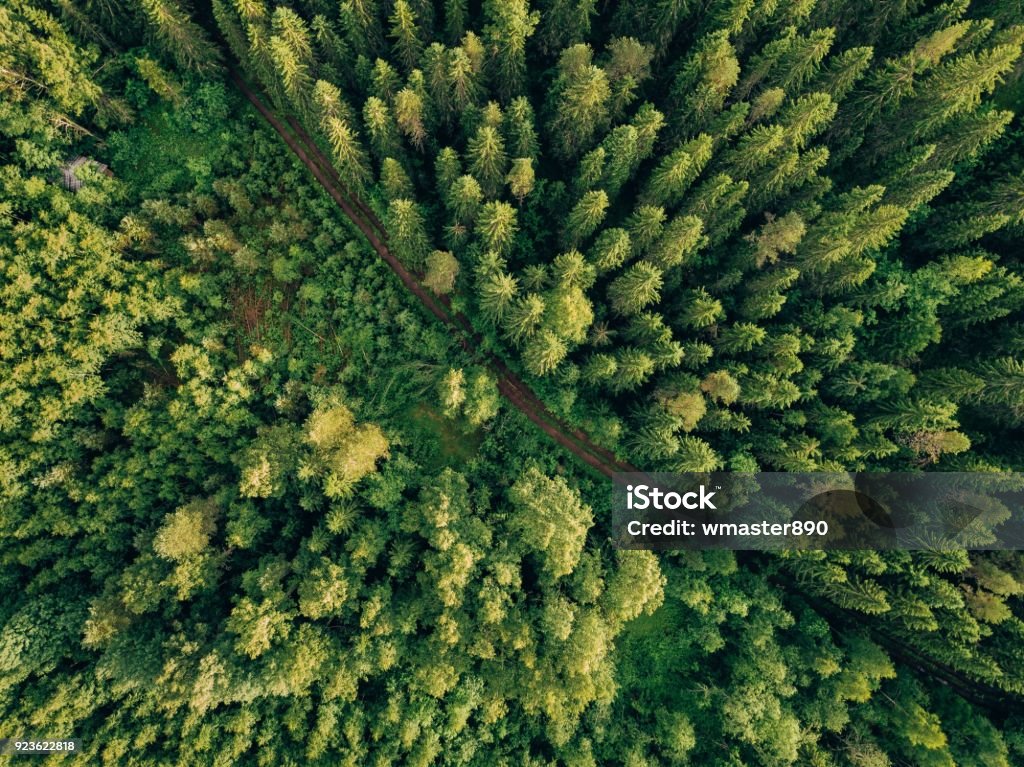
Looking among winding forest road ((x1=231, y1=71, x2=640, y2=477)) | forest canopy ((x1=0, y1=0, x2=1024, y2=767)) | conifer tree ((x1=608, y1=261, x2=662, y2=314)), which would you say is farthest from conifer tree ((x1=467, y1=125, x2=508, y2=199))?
conifer tree ((x1=608, y1=261, x2=662, y2=314))

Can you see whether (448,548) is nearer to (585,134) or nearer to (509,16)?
(585,134)

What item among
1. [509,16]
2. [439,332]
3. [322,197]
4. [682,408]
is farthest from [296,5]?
[682,408]

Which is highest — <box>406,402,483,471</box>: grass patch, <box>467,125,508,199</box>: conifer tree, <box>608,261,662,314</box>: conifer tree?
<box>467,125,508,199</box>: conifer tree

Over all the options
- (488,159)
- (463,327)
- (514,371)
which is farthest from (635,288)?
(463,327)

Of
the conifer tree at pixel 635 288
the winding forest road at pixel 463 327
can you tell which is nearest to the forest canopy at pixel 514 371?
the conifer tree at pixel 635 288

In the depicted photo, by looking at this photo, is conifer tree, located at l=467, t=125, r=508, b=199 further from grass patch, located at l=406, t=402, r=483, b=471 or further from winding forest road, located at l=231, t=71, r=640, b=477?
grass patch, located at l=406, t=402, r=483, b=471

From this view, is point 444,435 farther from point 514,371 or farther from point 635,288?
point 635,288
